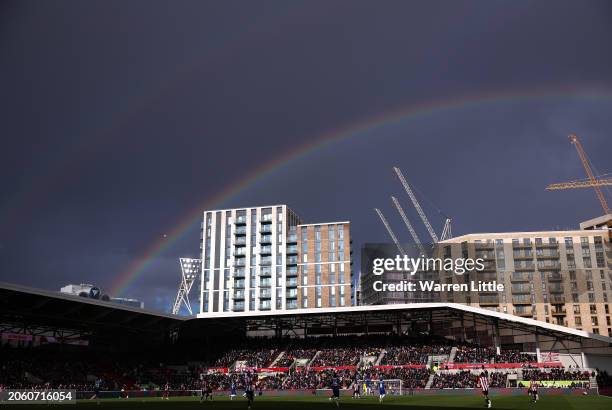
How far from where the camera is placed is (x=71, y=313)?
8081 cm

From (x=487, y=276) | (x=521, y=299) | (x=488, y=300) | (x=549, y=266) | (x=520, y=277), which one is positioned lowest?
(x=488, y=300)

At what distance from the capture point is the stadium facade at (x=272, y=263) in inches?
7180

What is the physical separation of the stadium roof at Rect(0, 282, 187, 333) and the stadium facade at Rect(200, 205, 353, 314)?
289 feet

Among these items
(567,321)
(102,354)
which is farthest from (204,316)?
(567,321)

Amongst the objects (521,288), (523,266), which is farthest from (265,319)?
(523,266)

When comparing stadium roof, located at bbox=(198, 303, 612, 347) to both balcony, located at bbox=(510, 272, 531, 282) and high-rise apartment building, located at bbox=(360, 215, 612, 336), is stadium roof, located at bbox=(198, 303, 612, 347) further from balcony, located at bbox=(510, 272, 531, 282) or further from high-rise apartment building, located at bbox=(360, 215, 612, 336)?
balcony, located at bbox=(510, 272, 531, 282)

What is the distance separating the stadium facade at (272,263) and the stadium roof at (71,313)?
8811 cm

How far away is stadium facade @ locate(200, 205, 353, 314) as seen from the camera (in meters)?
182

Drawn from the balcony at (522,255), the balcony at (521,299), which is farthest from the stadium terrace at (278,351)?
the balcony at (522,255)

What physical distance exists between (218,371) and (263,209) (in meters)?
104

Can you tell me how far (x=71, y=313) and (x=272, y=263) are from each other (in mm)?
108236

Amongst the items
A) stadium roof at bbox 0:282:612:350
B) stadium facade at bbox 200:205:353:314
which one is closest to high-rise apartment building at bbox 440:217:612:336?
stadium facade at bbox 200:205:353:314

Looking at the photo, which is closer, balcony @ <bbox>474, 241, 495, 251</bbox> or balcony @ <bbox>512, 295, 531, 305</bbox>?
balcony @ <bbox>512, 295, 531, 305</bbox>

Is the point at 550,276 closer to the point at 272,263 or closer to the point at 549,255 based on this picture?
the point at 549,255
